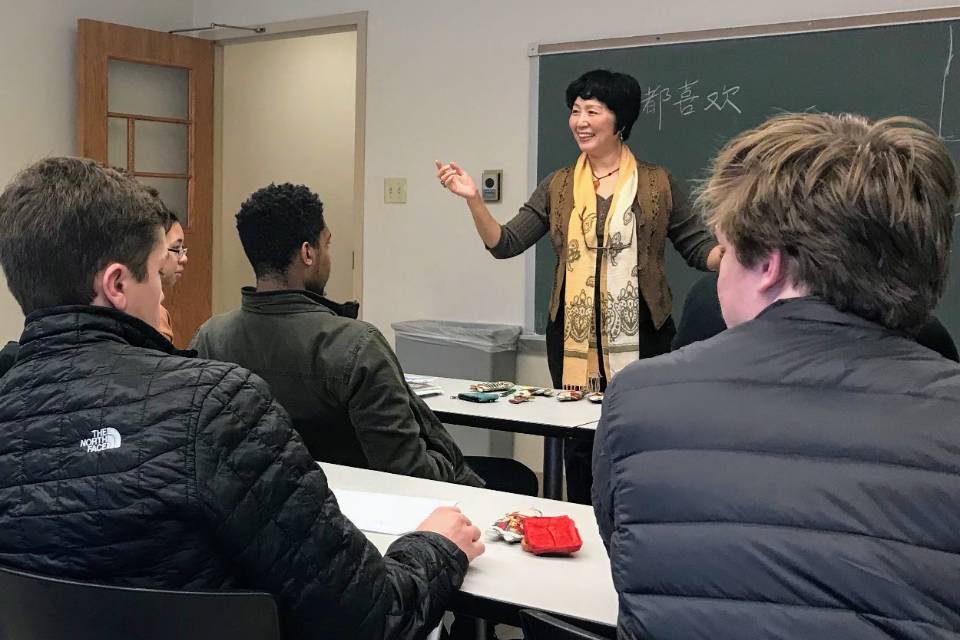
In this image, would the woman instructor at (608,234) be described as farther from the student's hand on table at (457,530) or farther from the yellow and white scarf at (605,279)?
the student's hand on table at (457,530)

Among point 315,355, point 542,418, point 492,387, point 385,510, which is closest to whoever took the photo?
point 385,510

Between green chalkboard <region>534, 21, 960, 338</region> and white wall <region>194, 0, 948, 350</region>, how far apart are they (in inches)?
4.9

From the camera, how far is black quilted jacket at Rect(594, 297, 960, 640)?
958mm

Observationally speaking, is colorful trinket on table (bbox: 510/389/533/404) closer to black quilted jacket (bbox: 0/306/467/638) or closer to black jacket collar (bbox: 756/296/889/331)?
black quilted jacket (bbox: 0/306/467/638)

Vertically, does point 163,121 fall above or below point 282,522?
above

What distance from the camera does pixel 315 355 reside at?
2137mm

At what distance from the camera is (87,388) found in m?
1.17

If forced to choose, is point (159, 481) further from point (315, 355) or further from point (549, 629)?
point (315, 355)

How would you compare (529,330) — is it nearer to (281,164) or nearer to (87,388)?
(281,164)

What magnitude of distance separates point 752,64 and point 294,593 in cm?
345

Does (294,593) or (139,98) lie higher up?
(139,98)

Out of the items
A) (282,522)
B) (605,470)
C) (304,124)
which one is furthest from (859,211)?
(304,124)

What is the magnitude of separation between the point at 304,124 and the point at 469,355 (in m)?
2.41

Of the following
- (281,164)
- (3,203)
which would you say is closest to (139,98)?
(281,164)
